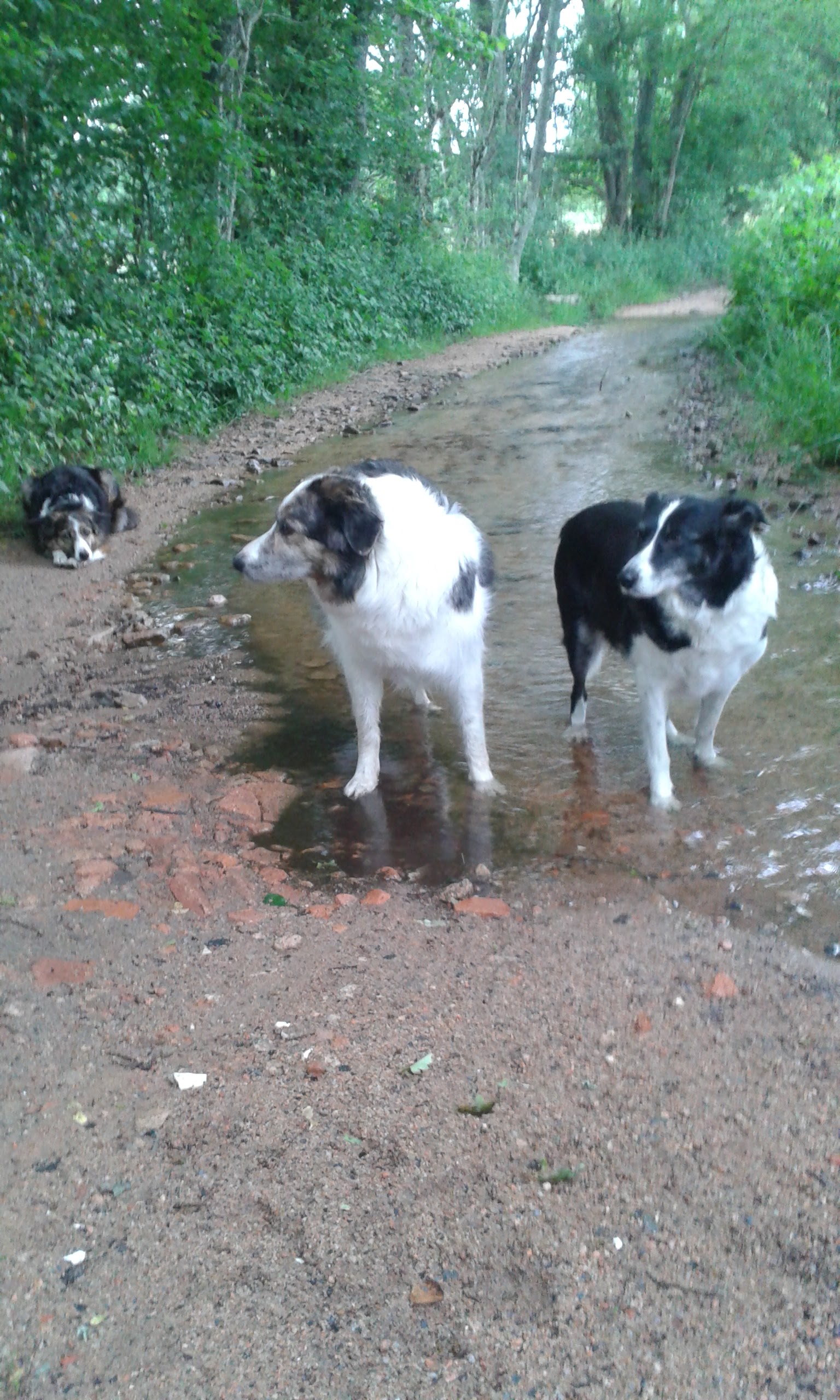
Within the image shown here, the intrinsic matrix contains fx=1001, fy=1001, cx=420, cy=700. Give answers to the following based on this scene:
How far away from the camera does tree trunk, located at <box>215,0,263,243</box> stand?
562 inches

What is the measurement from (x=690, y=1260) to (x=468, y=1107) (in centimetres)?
75

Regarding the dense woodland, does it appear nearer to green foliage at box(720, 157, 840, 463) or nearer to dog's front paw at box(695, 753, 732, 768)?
green foliage at box(720, 157, 840, 463)

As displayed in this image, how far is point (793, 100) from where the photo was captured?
3816cm

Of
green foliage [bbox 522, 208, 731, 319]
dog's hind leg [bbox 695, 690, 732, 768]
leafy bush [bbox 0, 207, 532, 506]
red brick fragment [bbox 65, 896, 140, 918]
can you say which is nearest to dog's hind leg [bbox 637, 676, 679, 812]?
dog's hind leg [bbox 695, 690, 732, 768]

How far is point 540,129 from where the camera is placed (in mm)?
28719

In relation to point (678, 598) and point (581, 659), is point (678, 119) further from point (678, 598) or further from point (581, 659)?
point (678, 598)

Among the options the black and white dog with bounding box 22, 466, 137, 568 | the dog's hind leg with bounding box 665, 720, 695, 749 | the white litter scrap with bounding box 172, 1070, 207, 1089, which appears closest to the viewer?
the white litter scrap with bounding box 172, 1070, 207, 1089

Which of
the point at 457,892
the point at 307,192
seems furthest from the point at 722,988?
the point at 307,192

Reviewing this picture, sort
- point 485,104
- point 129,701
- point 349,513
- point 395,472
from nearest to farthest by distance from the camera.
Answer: point 349,513 → point 395,472 → point 129,701 → point 485,104

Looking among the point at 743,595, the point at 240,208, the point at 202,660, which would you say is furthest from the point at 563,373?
the point at 743,595

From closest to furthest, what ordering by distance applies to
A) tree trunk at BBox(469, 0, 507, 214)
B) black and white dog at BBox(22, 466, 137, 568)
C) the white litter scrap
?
1. the white litter scrap
2. black and white dog at BBox(22, 466, 137, 568)
3. tree trunk at BBox(469, 0, 507, 214)

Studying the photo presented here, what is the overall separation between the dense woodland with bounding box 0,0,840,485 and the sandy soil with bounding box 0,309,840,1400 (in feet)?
22.5

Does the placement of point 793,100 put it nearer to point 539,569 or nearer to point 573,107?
point 573,107

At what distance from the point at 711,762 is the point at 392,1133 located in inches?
Answer: 115
